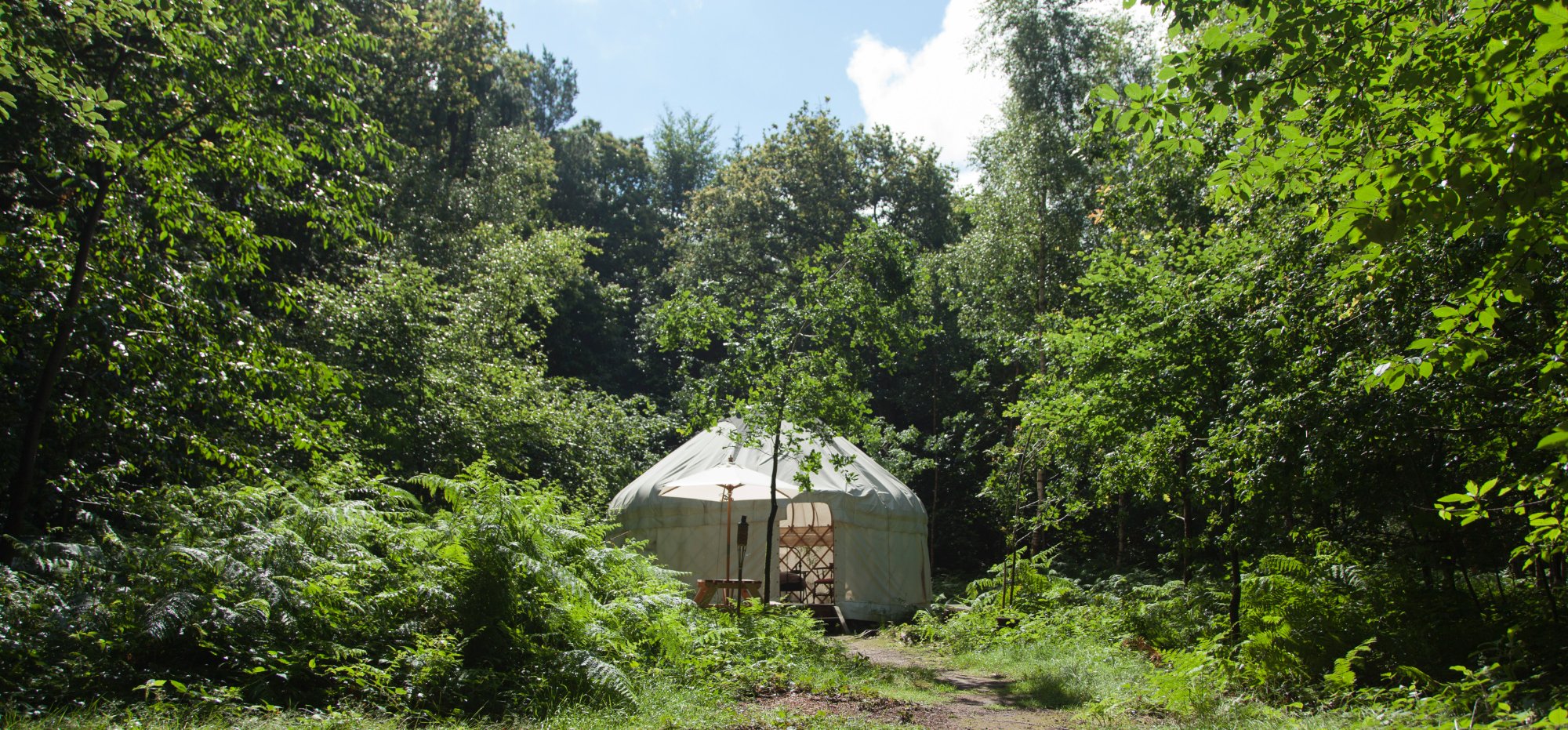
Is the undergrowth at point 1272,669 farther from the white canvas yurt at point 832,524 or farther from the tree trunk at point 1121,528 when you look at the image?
the tree trunk at point 1121,528

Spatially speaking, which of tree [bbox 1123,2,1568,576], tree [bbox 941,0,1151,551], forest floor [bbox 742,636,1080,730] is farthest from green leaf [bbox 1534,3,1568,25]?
tree [bbox 941,0,1151,551]

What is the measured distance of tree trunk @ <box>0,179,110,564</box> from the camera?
4.87 m

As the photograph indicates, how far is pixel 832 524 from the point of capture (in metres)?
12.6

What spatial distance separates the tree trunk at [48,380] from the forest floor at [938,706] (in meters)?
4.03

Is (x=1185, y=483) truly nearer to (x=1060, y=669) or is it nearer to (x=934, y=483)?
(x=1060, y=669)

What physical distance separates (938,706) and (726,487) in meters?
5.10

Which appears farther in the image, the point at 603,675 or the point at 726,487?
the point at 726,487

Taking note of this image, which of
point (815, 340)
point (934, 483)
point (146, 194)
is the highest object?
point (146, 194)

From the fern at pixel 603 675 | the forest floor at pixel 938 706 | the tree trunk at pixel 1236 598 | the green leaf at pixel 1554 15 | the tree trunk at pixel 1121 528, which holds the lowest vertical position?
the forest floor at pixel 938 706

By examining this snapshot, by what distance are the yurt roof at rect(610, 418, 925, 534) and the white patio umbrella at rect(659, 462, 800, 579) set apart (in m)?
0.18

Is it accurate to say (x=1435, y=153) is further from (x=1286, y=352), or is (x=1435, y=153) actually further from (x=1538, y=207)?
(x=1286, y=352)

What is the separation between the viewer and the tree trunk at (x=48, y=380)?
4867mm

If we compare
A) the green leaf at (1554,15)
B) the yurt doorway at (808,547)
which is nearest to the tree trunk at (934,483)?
the yurt doorway at (808,547)

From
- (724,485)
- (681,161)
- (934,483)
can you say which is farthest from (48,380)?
(681,161)
